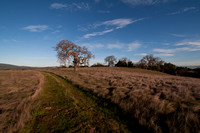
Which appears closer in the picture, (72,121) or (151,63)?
(72,121)

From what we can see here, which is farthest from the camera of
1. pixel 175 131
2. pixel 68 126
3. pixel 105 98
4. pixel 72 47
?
pixel 72 47

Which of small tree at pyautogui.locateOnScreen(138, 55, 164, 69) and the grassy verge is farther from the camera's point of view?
small tree at pyautogui.locateOnScreen(138, 55, 164, 69)

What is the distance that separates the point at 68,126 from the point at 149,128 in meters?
3.16

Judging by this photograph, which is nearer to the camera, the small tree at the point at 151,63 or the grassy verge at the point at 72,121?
the grassy verge at the point at 72,121

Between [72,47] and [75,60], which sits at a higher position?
[72,47]

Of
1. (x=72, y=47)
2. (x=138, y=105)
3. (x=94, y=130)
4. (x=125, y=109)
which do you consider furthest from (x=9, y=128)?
(x=72, y=47)

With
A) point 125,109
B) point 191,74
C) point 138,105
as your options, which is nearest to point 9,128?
point 125,109

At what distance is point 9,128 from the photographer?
105 inches

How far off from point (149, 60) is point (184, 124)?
75.3m

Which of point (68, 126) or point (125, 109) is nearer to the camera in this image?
point (68, 126)

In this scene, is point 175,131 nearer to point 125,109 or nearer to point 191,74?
point 125,109

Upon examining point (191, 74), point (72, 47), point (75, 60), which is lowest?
point (191, 74)

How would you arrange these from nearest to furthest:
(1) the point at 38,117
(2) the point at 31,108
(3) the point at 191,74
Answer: (1) the point at 38,117 < (2) the point at 31,108 < (3) the point at 191,74

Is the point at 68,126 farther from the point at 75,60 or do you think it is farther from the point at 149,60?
the point at 149,60
